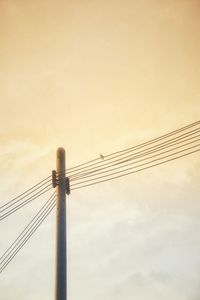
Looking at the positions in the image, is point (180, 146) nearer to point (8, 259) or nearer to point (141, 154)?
point (141, 154)

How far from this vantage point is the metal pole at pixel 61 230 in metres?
8.95

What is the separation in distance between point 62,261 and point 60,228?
1074mm

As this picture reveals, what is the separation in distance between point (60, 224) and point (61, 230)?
214mm

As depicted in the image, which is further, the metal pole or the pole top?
the pole top

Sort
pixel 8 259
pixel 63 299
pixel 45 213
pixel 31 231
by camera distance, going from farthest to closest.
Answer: pixel 8 259 < pixel 31 231 < pixel 45 213 < pixel 63 299

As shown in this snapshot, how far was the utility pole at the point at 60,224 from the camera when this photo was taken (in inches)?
353

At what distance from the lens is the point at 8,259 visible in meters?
13.9

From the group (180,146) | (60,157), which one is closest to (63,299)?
(60,157)

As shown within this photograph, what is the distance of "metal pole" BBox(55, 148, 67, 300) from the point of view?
29.4 ft

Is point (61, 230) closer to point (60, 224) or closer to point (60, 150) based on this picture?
point (60, 224)

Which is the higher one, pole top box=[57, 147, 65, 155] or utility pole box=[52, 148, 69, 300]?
pole top box=[57, 147, 65, 155]

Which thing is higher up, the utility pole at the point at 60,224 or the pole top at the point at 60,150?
the pole top at the point at 60,150

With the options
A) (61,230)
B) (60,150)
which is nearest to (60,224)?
(61,230)

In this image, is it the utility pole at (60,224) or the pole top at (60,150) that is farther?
the pole top at (60,150)
